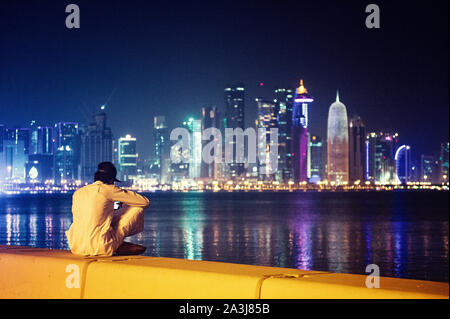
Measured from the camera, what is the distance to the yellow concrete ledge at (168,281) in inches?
207

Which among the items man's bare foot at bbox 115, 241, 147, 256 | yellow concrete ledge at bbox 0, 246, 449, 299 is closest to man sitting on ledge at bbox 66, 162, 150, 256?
man's bare foot at bbox 115, 241, 147, 256

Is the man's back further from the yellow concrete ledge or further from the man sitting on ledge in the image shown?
the yellow concrete ledge

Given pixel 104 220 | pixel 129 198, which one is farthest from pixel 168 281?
pixel 104 220

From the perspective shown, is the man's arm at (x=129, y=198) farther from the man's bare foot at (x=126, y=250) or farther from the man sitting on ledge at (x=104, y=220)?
the man's bare foot at (x=126, y=250)

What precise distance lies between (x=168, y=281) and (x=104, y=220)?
2.19 meters

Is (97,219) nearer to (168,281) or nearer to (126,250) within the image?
(126,250)

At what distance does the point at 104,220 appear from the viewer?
27.0ft

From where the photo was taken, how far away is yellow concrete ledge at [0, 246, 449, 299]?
5.25 metres

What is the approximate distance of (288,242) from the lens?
212 feet

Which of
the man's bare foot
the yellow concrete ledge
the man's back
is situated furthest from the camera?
the man's bare foot

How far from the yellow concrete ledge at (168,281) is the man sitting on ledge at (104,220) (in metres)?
0.30

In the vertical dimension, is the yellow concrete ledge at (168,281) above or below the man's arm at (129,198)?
below

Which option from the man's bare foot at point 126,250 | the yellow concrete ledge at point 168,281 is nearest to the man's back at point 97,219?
the man's bare foot at point 126,250
